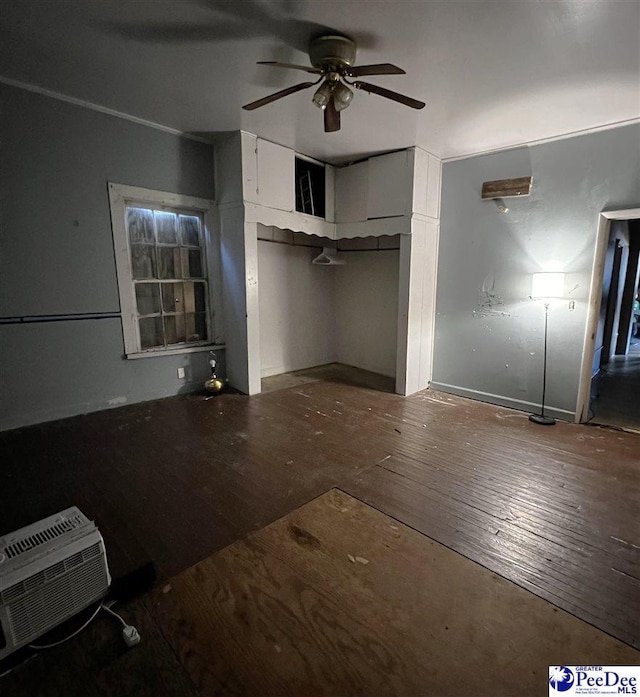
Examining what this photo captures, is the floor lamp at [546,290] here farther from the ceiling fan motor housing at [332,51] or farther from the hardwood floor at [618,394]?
the ceiling fan motor housing at [332,51]

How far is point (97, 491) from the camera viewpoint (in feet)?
7.79

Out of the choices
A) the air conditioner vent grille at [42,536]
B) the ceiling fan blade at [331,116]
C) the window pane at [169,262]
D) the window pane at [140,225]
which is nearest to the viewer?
the air conditioner vent grille at [42,536]

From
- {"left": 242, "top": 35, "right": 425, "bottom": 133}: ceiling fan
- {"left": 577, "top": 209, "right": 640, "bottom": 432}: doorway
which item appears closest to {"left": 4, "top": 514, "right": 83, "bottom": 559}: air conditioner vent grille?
{"left": 242, "top": 35, "right": 425, "bottom": 133}: ceiling fan

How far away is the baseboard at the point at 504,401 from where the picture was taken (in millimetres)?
3727

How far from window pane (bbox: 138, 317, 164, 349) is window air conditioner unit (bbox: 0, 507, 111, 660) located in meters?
2.62

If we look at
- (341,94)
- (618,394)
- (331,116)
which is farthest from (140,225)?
(618,394)

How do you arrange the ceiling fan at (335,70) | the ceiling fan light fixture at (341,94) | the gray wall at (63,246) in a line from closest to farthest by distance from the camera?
the ceiling fan at (335,70), the ceiling fan light fixture at (341,94), the gray wall at (63,246)

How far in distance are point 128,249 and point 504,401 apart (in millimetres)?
4340

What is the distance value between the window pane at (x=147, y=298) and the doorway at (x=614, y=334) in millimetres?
4426

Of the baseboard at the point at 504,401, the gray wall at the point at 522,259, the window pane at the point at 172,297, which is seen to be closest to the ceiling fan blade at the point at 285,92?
the window pane at the point at 172,297

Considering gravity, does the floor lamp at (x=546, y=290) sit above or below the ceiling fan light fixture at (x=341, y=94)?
below

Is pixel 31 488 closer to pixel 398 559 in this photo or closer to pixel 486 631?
pixel 398 559

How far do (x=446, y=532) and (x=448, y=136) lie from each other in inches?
141

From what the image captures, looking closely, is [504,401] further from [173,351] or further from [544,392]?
[173,351]
